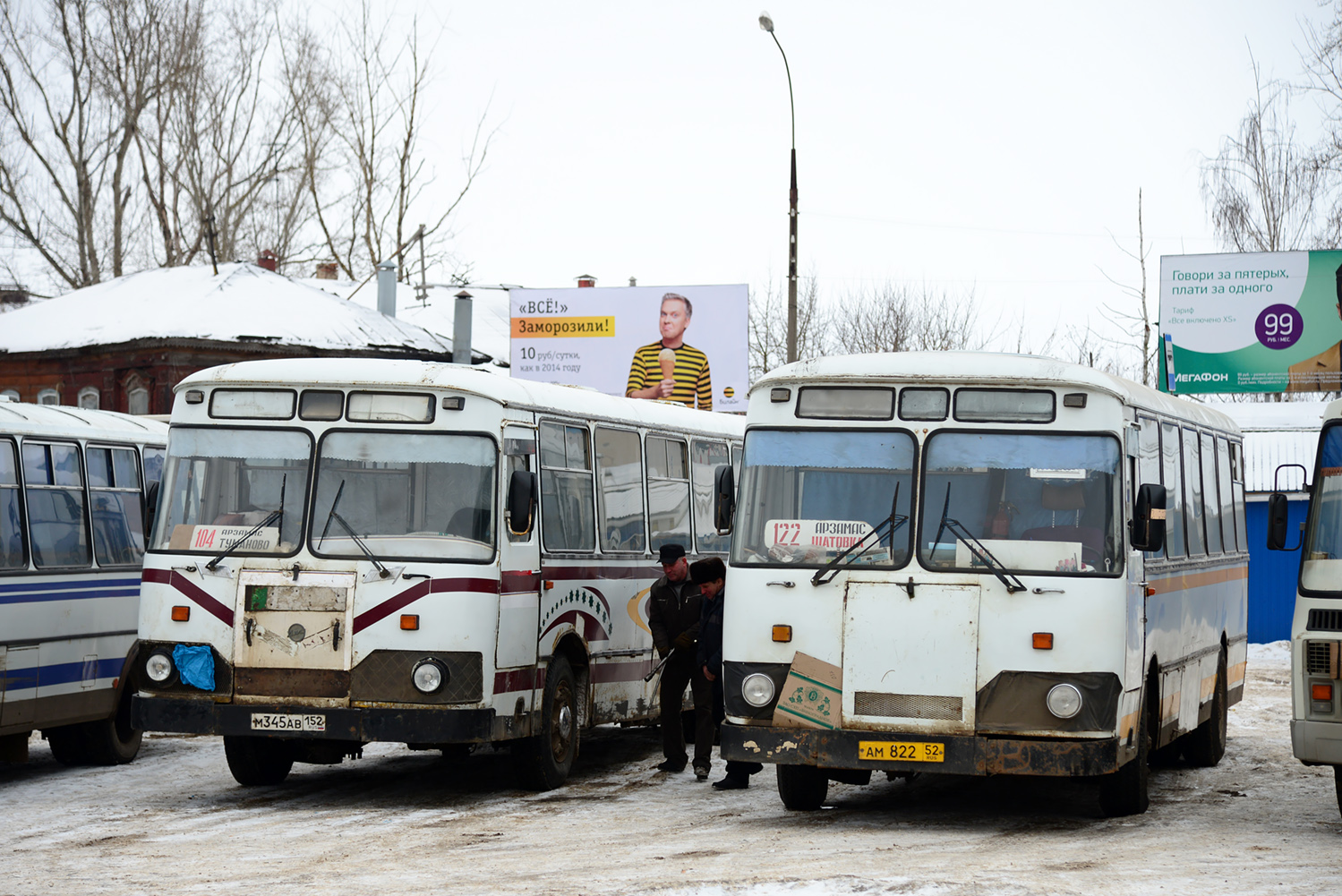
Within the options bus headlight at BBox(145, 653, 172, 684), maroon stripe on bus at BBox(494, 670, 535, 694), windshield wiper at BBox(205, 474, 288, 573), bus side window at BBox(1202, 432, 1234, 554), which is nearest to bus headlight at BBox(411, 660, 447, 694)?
maroon stripe on bus at BBox(494, 670, 535, 694)

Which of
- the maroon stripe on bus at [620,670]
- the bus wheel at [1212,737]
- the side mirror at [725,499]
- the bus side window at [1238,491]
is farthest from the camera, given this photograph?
the bus side window at [1238,491]

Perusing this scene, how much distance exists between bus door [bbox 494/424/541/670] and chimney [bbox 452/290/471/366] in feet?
84.1

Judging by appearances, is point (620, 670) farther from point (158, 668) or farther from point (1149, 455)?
point (1149, 455)

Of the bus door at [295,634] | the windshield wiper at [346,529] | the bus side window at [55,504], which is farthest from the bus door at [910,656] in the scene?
the bus side window at [55,504]

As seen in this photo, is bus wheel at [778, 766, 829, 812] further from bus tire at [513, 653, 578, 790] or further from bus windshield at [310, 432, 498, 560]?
bus windshield at [310, 432, 498, 560]

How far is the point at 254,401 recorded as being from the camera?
11812 millimetres

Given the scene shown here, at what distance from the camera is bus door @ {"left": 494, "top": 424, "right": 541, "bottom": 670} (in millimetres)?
11656

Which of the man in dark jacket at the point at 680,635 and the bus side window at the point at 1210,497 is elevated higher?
the bus side window at the point at 1210,497

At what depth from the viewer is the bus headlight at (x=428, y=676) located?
37.2 ft

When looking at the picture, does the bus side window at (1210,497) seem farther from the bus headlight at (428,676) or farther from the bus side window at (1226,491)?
the bus headlight at (428,676)

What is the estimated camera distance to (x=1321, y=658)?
10070 mm

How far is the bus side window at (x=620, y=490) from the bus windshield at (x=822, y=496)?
3.16 metres

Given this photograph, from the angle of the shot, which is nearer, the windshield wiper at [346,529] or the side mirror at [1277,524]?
the side mirror at [1277,524]

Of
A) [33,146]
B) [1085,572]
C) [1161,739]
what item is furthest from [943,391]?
[33,146]
